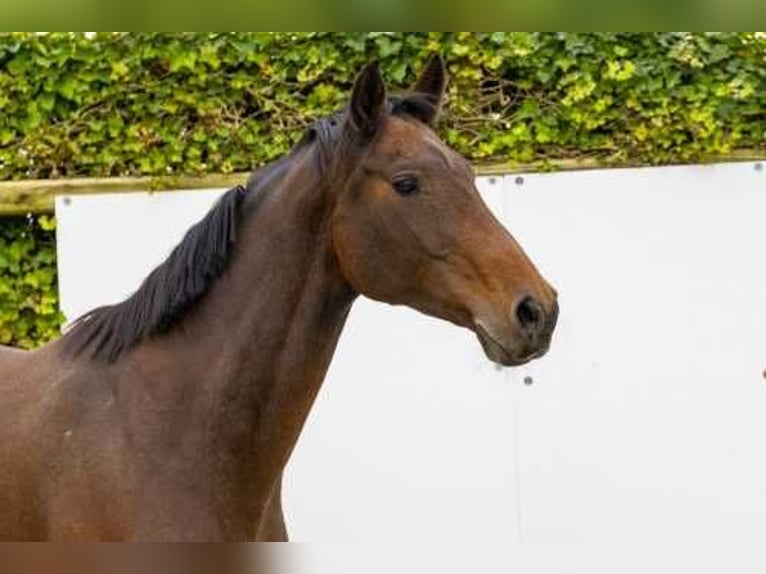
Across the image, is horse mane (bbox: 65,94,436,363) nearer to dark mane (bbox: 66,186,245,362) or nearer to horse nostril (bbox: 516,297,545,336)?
dark mane (bbox: 66,186,245,362)

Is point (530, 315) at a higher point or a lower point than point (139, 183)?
lower

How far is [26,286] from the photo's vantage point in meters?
5.26

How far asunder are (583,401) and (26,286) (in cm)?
252

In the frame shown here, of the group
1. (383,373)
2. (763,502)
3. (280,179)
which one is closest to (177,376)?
(280,179)

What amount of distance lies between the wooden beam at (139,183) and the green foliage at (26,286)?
4.1 inches

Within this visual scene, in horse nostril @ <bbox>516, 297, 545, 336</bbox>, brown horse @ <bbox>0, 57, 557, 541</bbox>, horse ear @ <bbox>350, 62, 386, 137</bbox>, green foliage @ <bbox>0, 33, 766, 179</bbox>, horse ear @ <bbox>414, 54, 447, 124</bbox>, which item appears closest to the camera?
horse nostril @ <bbox>516, 297, 545, 336</bbox>

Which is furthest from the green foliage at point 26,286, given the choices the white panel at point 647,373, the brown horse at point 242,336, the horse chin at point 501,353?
the horse chin at point 501,353

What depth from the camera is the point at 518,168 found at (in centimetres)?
525

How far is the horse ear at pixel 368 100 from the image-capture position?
8.57 feet

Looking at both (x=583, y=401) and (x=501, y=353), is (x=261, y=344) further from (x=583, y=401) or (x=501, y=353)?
(x=583, y=401)

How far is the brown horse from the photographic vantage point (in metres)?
2.48

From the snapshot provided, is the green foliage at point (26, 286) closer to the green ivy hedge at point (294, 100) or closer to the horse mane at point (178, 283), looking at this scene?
the green ivy hedge at point (294, 100)

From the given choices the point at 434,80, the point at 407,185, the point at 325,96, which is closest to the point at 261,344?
the point at 407,185

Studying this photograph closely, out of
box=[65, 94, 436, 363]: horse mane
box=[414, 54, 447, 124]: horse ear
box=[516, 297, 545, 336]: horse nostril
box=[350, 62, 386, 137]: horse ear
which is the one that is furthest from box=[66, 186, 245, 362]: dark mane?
box=[516, 297, 545, 336]: horse nostril
